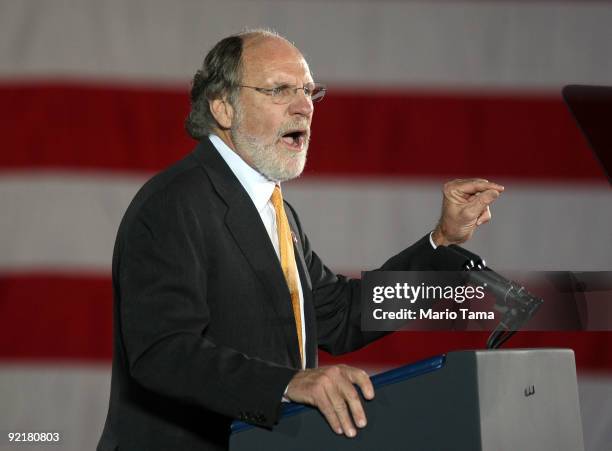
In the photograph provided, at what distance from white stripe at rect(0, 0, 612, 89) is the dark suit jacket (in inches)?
34.2

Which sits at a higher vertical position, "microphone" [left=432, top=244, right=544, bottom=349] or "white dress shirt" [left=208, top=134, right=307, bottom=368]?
"white dress shirt" [left=208, top=134, right=307, bottom=368]

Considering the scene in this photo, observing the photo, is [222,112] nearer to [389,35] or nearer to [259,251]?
[259,251]

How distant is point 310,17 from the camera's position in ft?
7.52

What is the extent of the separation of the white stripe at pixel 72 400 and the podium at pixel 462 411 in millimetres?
1282

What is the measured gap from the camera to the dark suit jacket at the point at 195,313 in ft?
3.64

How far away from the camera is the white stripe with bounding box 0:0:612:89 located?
2.26 meters

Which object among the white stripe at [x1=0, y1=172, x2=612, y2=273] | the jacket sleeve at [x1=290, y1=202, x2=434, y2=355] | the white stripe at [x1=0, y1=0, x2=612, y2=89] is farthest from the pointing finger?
the white stripe at [x1=0, y1=0, x2=612, y2=89]

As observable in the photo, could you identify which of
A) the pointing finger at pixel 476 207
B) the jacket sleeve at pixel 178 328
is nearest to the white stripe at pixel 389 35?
the pointing finger at pixel 476 207

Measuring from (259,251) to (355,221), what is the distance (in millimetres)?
946

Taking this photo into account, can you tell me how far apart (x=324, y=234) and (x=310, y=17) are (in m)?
0.55

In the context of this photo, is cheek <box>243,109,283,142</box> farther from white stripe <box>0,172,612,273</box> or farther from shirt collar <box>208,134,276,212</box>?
white stripe <box>0,172,612,273</box>

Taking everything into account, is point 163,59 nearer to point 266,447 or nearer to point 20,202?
point 20,202

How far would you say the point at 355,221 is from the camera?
2.25 m

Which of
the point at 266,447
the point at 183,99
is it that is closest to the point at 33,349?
the point at 183,99
